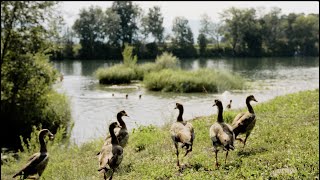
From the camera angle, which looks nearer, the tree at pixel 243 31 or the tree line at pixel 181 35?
the tree line at pixel 181 35

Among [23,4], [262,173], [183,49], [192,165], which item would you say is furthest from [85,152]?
[183,49]

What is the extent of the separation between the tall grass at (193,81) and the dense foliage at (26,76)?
16.0 meters

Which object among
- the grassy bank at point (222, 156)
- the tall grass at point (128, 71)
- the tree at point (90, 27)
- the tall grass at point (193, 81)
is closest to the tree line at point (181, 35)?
the tree at point (90, 27)

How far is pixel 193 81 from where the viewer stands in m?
42.1

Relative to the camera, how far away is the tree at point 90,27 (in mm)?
112875

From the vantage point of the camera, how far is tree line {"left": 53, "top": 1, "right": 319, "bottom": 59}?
368 ft

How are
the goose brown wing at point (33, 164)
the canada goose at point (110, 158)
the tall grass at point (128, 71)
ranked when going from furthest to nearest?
the tall grass at point (128, 71), the goose brown wing at point (33, 164), the canada goose at point (110, 158)

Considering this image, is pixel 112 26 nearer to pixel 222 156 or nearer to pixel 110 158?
pixel 222 156

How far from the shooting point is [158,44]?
12031 centimetres

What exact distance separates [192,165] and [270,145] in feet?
8.68

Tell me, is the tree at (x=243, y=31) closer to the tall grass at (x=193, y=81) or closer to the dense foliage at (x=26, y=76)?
the tall grass at (x=193, y=81)

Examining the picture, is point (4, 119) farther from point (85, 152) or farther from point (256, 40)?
point (256, 40)

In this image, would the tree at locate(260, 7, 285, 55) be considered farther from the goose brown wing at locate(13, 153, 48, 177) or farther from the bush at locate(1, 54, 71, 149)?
the goose brown wing at locate(13, 153, 48, 177)

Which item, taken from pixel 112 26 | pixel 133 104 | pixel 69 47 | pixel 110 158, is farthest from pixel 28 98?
pixel 112 26
